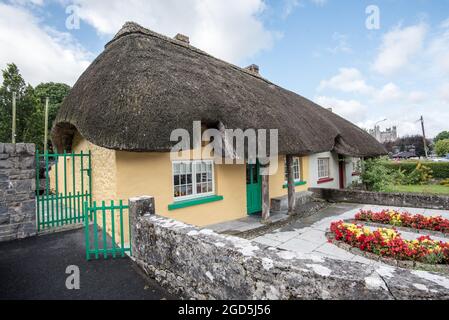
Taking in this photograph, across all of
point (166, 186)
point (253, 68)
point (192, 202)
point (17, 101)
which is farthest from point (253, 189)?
point (17, 101)

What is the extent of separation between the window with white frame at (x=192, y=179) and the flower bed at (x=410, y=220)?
5215 millimetres

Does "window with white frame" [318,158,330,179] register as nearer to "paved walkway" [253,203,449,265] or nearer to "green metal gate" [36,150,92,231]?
"paved walkway" [253,203,449,265]

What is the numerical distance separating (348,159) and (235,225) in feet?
36.2

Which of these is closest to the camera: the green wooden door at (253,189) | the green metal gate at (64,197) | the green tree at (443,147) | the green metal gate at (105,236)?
the green metal gate at (105,236)

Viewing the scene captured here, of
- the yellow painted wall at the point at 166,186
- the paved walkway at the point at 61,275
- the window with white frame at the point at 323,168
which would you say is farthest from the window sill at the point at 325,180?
the paved walkway at the point at 61,275

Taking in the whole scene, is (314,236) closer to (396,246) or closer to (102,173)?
(396,246)

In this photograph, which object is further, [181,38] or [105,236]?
[181,38]

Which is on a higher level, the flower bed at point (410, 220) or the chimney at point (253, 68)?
the chimney at point (253, 68)

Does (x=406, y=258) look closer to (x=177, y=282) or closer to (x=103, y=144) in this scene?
(x=177, y=282)

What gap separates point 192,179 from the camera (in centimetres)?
680

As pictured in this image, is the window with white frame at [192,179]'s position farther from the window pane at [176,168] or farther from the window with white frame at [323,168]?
the window with white frame at [323,168]

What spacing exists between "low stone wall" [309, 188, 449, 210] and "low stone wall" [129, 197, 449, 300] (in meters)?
9.40

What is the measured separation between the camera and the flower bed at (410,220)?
257 inches

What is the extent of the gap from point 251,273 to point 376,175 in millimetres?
12803
